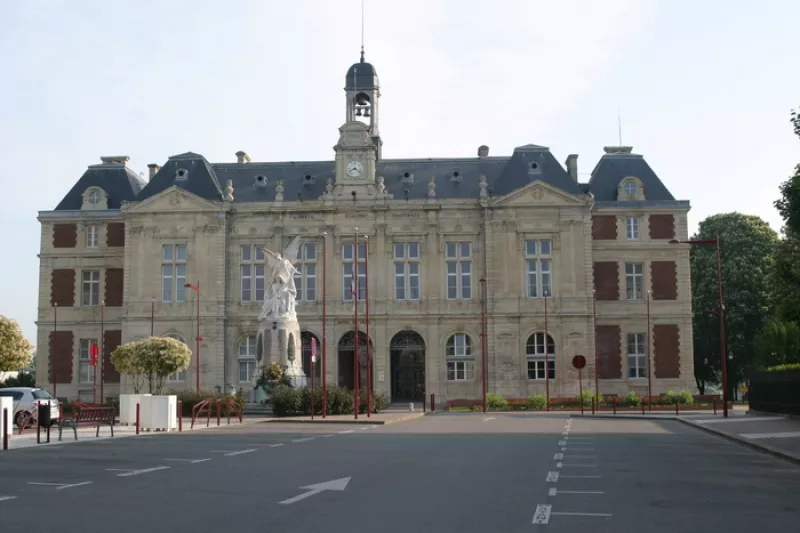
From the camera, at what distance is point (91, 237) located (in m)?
65.0

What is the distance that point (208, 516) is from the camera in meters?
11.1

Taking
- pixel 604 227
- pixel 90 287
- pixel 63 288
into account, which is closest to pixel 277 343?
pixel 90 287

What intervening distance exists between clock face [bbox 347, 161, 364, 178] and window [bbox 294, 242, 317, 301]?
4.90 metres

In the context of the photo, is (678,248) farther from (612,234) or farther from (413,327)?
(413,327)

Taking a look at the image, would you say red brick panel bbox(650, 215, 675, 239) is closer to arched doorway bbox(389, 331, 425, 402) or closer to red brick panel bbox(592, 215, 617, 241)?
red brick panel bbox(592, 215, 617, 241)

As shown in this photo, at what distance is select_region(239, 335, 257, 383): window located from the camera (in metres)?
61.5

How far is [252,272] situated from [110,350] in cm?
1053

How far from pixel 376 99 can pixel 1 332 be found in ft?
93.8

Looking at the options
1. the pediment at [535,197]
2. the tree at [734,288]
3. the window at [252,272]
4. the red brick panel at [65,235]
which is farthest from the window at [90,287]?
the tree at [734,288]

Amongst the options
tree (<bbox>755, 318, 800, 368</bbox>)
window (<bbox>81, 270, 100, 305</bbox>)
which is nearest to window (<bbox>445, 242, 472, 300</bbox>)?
tree (<bbox>755, 318, 800, 368</bbox>)

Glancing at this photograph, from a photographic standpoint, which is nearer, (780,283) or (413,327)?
(780,283)

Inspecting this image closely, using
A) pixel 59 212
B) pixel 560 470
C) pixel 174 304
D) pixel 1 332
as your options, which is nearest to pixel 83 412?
pixel 560 470

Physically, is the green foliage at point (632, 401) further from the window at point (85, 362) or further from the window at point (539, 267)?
the window at point (85, 362)

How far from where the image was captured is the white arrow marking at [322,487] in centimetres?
1257
